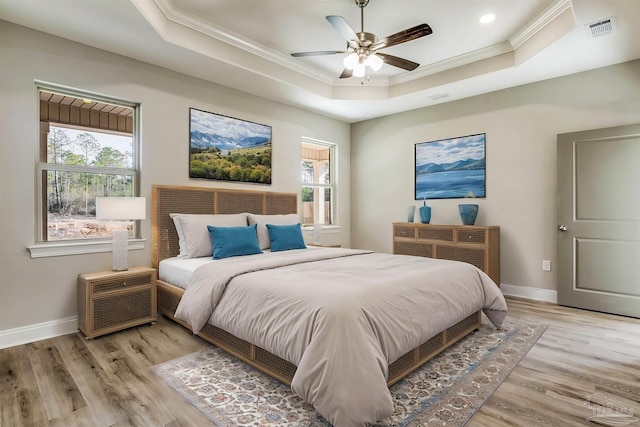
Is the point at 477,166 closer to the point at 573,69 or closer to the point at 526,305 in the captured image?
the point at 573,69

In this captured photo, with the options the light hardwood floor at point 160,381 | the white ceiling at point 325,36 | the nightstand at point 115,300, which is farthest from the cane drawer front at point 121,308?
the white ceiling at point 325,36

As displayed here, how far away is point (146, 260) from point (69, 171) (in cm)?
111

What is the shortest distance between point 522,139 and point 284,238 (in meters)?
3.25

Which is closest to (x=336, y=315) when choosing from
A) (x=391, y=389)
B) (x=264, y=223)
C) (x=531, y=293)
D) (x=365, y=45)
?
(x=391, y=389)

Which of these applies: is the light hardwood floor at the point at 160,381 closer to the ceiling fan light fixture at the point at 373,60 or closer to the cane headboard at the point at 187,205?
the cane headboard at the point at 187,205

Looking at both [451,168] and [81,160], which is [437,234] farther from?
[81,160]

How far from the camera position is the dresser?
415 cm

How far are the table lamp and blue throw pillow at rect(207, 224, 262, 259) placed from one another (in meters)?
0.68

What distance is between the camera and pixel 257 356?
2.25m

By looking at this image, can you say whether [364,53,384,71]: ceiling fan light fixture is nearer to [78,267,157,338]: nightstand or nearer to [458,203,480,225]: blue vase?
[458,203,480,225]: blue vase

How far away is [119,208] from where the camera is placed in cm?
297

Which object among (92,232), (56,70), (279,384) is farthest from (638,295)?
(56,70)

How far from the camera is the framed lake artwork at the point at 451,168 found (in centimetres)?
464

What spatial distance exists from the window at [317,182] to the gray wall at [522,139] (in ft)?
3.61
